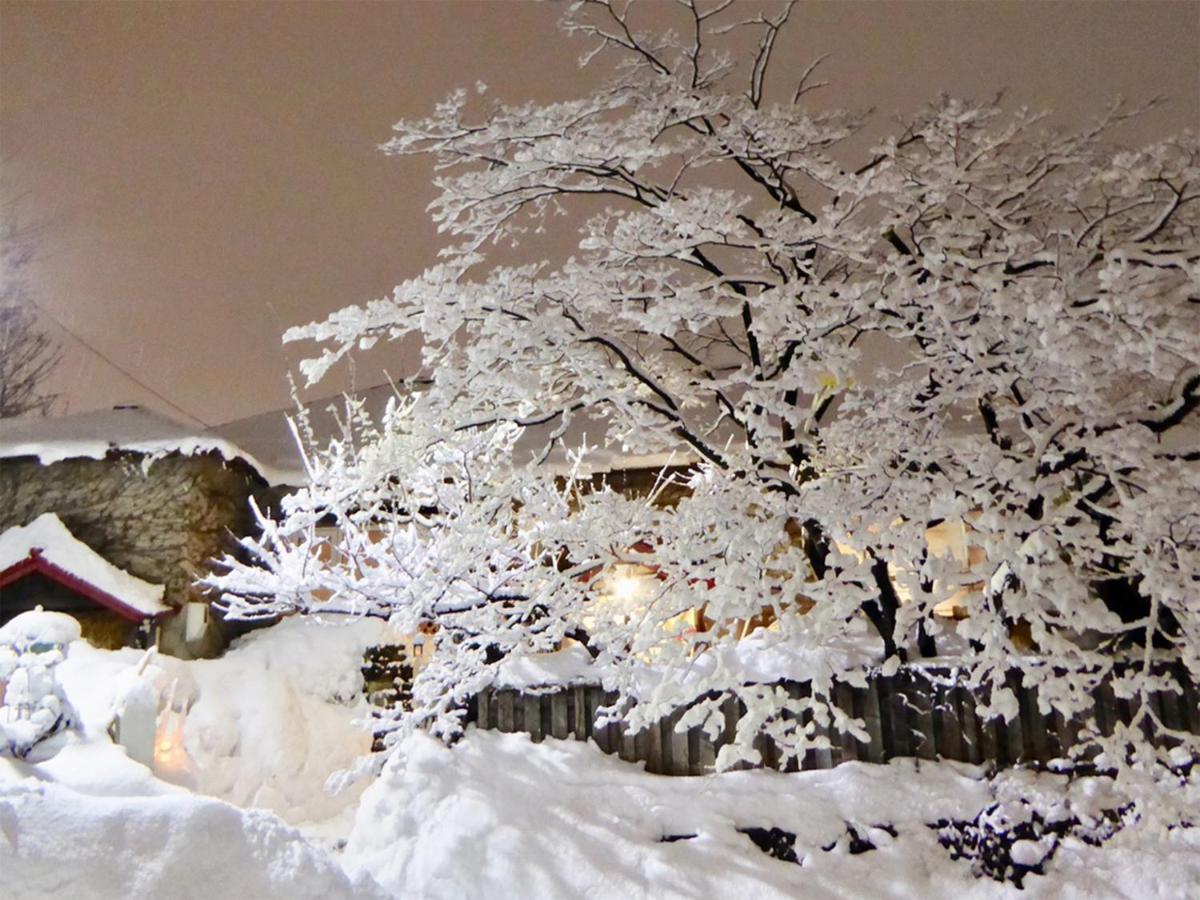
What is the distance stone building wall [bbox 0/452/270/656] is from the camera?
14.7 meters

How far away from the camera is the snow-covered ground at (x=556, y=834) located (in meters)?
3.87

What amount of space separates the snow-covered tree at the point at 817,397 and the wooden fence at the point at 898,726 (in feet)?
0.86

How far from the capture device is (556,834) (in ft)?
19.8

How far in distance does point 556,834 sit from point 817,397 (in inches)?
160

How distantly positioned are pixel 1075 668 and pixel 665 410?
11.7 feet

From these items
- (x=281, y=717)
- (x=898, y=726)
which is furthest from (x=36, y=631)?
(x=898, y=726)

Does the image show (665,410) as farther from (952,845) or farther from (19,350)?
(19,350)

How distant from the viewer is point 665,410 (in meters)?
7.18

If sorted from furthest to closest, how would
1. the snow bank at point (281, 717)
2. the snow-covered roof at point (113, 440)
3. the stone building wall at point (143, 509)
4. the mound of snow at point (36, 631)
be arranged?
the snow-covered roof at point (113, 440) < the stone building wall at point (143, 509) < the snow bank at point (281, 717) < the mound of snow at point (36, 631)

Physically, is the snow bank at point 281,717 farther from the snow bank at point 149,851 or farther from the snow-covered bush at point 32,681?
the snow bank at point 149,851

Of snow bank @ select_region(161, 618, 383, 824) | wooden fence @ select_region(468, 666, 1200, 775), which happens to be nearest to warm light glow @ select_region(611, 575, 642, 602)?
snow bank @ select_region(161, 618, 383, 824)

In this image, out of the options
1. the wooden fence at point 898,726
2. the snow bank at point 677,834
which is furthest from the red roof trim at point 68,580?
the wooden fence at point 898,726

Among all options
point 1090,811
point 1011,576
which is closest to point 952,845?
point 1090,811

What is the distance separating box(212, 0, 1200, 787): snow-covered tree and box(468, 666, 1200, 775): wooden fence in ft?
0.86
